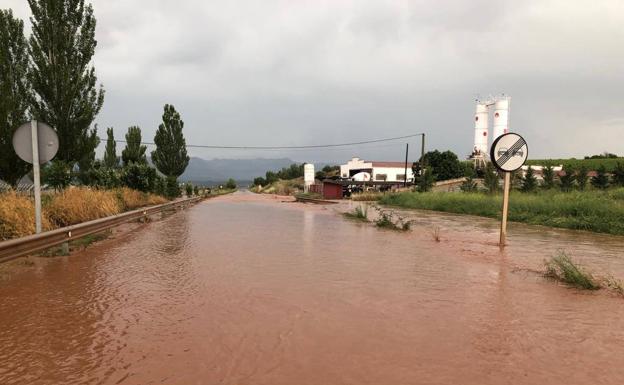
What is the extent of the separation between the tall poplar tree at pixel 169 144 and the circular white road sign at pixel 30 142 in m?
40.5

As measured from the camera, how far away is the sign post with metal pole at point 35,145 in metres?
8.52

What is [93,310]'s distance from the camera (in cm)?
536

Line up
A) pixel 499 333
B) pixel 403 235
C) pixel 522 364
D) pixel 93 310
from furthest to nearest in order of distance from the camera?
pixel 403 235
pixel 93 310
pixel 499 333
pixel 522 364

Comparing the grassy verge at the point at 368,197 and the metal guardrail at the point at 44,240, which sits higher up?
the metal guardrail at the point at 44,240

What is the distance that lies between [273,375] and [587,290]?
556cm

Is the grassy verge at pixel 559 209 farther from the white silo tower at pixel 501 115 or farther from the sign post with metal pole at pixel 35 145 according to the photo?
the white silo tower at pixel 501 115

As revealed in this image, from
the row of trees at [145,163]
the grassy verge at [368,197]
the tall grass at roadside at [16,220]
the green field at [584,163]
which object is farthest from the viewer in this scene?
the green field at [584,163]

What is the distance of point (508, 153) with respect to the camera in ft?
34.3

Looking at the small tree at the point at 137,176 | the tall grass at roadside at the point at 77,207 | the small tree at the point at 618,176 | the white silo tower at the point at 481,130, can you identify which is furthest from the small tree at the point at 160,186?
the white silo tower at the point at 481,130

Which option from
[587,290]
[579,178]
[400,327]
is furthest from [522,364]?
[579,178]

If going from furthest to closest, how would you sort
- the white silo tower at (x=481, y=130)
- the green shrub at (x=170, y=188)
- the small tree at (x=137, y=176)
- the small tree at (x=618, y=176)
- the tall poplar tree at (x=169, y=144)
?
the white silo tower at (x=481, y=130), the tall poplar tree at (x=169, y=144), the small tree at (x=618, y=176), the green shrub at (x=170, y=188), the small tree at (x=137, y=176)

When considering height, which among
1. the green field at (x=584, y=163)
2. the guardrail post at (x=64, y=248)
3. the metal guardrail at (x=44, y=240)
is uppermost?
the green field at (x=584, y=163)

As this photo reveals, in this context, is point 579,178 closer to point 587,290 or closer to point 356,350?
point 587,290

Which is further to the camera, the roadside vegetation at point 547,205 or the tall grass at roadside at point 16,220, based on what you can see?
the roadside vegetation at point 547,205
